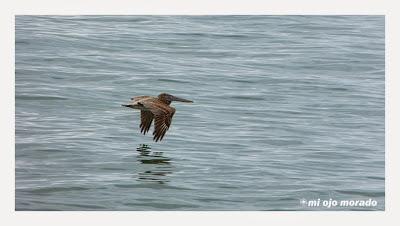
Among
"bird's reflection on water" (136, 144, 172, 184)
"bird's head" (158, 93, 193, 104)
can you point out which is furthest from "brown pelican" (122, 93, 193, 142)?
"bird's reflection on water" (136, 144, 172, 184)

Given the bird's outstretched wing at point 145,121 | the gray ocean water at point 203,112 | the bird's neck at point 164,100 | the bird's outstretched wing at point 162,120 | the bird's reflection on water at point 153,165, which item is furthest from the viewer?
the bird's outstretched wing at point 145,121

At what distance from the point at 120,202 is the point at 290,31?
5.24 metres

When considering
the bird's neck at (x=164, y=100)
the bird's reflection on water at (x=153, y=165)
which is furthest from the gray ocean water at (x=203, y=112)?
the bird's neck at (x=164, y=100)

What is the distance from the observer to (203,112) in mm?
18469

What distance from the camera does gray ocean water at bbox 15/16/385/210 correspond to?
15.8 meters

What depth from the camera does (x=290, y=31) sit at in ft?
63.5

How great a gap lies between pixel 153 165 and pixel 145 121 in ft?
4.18

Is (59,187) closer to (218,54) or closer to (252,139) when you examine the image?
(252,139)

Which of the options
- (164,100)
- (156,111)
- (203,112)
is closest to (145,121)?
(164,100)

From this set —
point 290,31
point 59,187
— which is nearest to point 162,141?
point 59,187

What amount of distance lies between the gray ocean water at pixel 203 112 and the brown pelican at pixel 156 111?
22 cm

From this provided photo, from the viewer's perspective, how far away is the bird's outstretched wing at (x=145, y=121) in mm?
17641

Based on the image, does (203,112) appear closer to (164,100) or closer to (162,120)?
(164,100)

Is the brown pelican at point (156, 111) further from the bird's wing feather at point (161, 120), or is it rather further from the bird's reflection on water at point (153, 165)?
the bird's reflection on water at point (153, 165)
